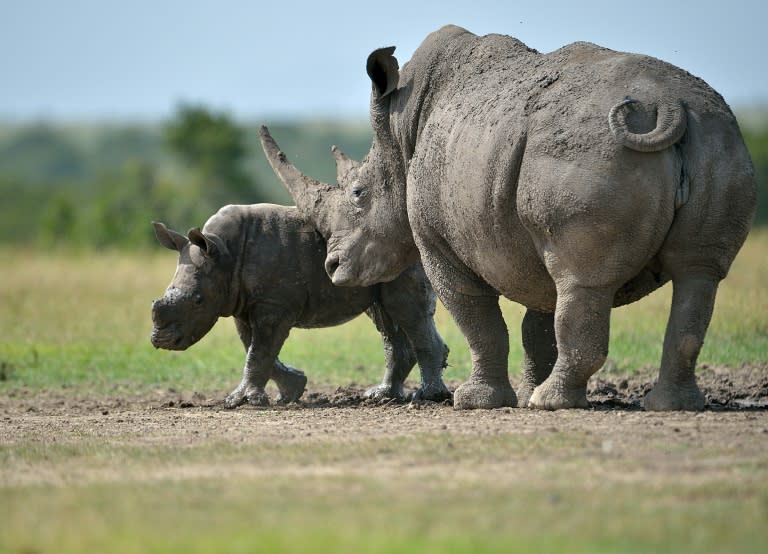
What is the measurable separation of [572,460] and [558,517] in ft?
4.19

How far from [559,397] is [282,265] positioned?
10.0ft

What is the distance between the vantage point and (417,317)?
11.6 m

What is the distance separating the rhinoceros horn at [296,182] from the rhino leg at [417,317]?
0.89 meters

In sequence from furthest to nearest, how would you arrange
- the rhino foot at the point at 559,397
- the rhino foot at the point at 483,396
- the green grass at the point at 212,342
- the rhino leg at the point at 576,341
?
the green grass at the point at 212,342 → the rhino foot at the point at 483,396 → the rhino foot at the point at 559,397 → the rhino leg at the point at 576,341

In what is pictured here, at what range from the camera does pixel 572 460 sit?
23.2 feet

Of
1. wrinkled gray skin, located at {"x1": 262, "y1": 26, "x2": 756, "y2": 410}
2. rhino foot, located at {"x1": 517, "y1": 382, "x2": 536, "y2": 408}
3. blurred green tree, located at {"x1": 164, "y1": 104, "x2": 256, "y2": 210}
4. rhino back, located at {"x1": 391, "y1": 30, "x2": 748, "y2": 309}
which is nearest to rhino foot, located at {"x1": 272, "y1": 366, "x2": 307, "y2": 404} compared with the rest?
wrinkled gray skin, located at {"x1": 262, "y1": 26, "x2": 756, "y2": 410}

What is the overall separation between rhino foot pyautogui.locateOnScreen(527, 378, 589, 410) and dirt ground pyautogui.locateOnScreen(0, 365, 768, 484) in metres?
0.13

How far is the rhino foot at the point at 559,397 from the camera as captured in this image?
30.2ft

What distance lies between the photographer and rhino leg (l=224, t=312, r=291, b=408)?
1127 cm

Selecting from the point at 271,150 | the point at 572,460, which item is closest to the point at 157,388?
the point at 271,150

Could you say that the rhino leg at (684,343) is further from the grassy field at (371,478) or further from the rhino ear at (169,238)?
the rhino ear at (169,238)

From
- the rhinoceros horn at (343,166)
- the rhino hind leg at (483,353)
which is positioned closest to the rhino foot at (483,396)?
the rhino hind leg at (483,353)

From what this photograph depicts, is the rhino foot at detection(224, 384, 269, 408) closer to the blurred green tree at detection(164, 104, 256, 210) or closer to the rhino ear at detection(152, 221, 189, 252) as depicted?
the rhino ear at detection(152, 221, 189, 252)

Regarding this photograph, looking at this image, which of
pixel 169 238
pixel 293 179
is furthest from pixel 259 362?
pixel 293 179
